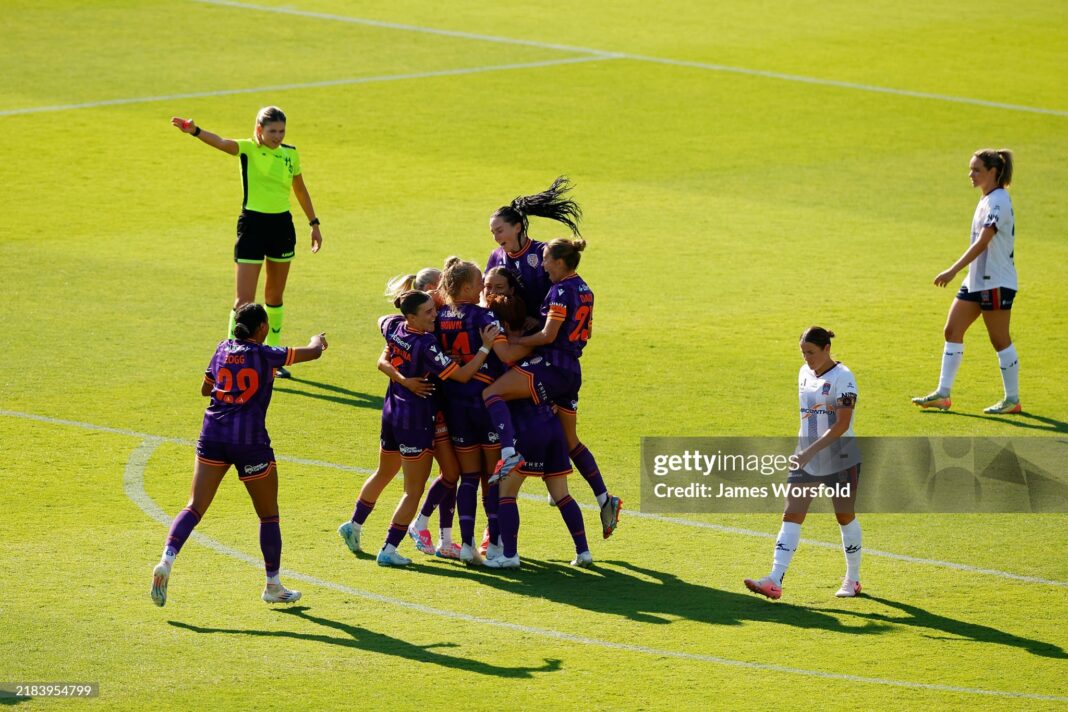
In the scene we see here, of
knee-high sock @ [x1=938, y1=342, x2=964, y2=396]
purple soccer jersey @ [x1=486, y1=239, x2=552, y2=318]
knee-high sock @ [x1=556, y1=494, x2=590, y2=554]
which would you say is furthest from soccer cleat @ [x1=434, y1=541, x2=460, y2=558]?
knee-high sock @ [x1=938, y1=342, x2=964, y2=396]

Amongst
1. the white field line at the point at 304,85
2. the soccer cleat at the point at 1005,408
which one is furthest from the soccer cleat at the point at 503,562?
the white field line at the point at 304,85

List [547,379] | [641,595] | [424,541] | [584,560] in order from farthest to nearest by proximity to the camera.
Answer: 1. [424,541]
2. [547,379]
3. [584,560]
4. [641,595]

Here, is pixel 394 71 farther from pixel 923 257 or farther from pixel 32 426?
pixel 32 426

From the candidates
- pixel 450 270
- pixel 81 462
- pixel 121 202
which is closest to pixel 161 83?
pixel 121 202

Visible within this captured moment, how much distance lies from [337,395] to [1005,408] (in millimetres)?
6266

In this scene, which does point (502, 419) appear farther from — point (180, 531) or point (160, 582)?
point (160, 582)

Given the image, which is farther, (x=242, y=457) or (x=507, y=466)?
(x=507, y=466)

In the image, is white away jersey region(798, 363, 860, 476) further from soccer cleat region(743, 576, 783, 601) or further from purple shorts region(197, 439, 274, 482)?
purple shorts region(197, 439, 274, 482)

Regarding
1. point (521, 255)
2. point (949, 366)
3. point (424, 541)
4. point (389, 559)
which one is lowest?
point (389, 559)

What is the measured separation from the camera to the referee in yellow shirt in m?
15.9

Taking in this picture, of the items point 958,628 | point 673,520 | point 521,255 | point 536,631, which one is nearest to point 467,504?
point 536,631

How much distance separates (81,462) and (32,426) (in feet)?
3.69

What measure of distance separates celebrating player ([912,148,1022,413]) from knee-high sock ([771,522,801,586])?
4939 mm

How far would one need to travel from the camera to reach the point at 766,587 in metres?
10.5
